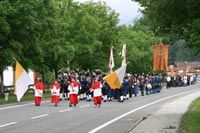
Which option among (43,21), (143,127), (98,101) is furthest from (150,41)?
(143,127)

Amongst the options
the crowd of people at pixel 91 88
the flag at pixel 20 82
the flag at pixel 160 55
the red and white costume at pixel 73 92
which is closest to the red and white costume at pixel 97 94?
the crowd of people at pixel 91 88

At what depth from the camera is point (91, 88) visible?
29516mm

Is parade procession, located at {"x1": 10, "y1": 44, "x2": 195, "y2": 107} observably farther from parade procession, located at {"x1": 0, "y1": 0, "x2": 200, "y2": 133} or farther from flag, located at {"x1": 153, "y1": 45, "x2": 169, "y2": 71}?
flag, located at {"x1": 153, "y1": 45, "x2": 169, "y2": 71}

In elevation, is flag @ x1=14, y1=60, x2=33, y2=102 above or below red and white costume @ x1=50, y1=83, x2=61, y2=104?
above

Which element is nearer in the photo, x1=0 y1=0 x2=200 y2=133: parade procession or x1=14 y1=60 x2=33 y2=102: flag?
x1=0 y1=0 x2=200 y2=133: parade procession

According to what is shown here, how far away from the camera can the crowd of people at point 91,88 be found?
26.8m

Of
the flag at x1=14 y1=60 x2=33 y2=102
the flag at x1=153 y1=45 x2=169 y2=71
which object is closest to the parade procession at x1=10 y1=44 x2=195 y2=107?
the flag at x1=14 y1=60 x2=33 y2=102

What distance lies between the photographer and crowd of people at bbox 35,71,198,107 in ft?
88.1

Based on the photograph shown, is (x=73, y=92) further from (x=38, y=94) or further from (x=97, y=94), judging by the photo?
(x=38, y=94)

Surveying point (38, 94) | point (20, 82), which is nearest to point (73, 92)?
point (38, 94)

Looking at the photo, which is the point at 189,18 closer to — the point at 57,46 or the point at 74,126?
the point at 74,126

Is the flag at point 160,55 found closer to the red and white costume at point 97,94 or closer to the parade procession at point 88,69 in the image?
the parade procession at point 88,69

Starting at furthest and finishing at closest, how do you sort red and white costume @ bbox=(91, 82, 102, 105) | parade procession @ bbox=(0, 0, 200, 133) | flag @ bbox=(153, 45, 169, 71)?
flag @ bbox=(153, 45, 169, 71) → red and white costume @ bbox=(91, 82, 102, 105) → parade procession @ bbox=(0, 0, 200, 133)

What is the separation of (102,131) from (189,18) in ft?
17.5
